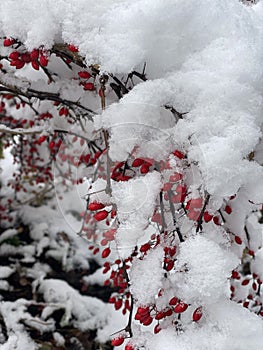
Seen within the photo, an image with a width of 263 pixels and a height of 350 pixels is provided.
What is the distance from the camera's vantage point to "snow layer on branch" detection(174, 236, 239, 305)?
3.63 feet

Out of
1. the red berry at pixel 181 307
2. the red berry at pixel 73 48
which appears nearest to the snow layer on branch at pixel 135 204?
the red berry at pixel 181 307

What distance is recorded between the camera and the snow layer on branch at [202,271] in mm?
1107

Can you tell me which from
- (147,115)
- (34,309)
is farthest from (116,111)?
(34,309)

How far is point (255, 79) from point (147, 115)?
350 millimetres

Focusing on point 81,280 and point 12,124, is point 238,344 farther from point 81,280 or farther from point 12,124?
point 12,124

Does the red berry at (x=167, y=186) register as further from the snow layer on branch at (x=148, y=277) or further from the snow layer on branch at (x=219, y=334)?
the snow layer on branch at (x=219, y=334)

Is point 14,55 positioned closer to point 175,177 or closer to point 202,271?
point 175,177

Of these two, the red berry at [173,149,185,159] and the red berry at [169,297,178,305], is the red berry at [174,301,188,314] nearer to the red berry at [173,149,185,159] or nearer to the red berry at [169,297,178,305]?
the red berry at [169,297,178,305]

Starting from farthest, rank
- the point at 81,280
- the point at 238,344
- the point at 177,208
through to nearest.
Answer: the point at 81,280
the point at 177,208
the point at 238,344

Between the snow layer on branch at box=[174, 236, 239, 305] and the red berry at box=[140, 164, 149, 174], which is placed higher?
the red berry at box=[140, 164, 149, 174]

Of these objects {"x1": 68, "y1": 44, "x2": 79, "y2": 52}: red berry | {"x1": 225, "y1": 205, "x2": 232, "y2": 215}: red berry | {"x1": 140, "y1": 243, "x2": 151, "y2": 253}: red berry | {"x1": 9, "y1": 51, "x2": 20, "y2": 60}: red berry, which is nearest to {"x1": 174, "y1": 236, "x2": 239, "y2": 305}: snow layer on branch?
{"x1": 140, "y1": 243, "x2": 151, "y2": 253}: red berry

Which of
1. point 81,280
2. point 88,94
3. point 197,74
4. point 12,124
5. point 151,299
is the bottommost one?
point 151,299

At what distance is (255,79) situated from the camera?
4.43 ft

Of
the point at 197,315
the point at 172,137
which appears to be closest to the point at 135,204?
the point at 172,137
